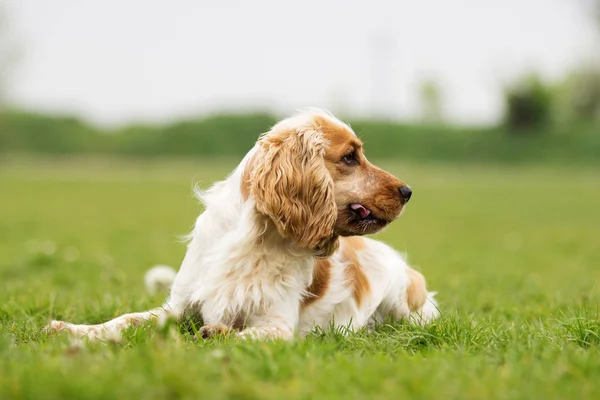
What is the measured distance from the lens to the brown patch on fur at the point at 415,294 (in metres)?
5.29

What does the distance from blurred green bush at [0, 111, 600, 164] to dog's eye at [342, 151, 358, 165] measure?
40.5 m

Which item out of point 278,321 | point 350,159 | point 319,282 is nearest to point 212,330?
point 278,321

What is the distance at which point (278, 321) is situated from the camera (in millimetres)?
4242

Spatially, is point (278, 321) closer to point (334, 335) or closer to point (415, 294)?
point (334, 335)

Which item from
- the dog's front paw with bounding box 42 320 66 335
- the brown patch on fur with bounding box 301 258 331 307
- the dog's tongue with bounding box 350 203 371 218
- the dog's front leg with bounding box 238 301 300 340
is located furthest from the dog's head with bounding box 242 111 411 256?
the dog's front paw with bounding box 42 320 66 335

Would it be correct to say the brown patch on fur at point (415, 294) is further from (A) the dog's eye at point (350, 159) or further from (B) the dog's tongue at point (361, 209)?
(A) the dog's eye at point (350, 159)

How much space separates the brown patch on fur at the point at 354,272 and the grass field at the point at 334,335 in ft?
1.23

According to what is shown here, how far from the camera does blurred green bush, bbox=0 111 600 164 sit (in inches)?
1796

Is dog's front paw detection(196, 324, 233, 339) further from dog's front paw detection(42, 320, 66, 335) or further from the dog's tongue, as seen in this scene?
the dog's tongue

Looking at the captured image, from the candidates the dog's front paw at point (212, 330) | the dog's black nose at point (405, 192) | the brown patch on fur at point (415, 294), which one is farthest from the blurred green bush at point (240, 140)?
the dog's front paw at point (212, 330)

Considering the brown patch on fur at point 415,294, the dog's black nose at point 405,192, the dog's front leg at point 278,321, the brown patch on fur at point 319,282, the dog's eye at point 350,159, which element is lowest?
the brown patch on fur at point 415,294

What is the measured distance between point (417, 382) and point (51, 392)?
4.51 ft

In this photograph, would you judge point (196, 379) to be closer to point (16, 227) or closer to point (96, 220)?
point (16, 227)

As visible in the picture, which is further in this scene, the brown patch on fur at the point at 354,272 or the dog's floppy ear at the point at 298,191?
the brown patch on fur at the point at 354,272
